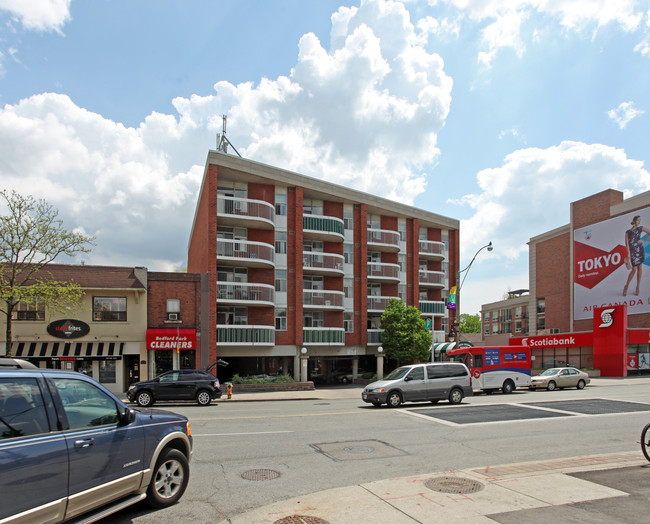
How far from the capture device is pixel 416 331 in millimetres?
36688

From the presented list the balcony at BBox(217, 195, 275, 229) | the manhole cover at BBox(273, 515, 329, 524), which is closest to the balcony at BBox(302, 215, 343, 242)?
the balcony at BBox(217, 195, 275, 229)

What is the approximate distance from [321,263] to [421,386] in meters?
18.4

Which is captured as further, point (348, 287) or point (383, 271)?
point (383, 271)

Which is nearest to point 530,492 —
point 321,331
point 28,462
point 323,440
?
point 323,440

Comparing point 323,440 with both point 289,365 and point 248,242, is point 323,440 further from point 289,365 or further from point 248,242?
point 289,365

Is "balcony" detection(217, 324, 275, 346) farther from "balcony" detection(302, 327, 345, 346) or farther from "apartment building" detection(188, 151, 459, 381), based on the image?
"balcony" detection(302, 327, 345, 346)

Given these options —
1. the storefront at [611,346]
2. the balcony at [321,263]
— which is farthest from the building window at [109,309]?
the storefront at [611,346]

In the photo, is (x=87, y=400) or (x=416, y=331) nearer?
(x=87, y=400)

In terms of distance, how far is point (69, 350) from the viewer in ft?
90.7

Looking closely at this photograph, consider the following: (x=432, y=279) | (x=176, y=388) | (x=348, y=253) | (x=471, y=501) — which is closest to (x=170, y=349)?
(x=176, y=388)

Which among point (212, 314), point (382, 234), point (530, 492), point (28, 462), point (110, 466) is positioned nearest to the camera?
point (28, 462)

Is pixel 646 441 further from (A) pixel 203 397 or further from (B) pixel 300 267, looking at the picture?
(B) pixel 300 267

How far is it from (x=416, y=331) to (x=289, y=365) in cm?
986

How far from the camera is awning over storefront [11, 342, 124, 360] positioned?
26.8 metres
